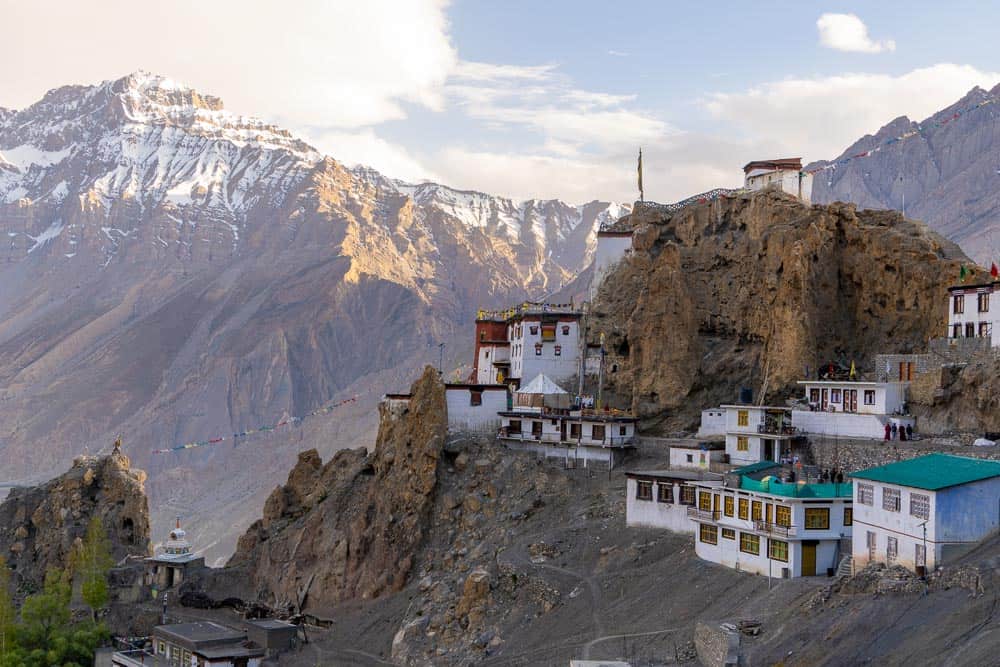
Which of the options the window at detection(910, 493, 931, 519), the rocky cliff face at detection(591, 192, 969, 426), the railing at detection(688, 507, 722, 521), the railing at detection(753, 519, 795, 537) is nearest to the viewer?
the window at detection(910, 493, 931, 519)

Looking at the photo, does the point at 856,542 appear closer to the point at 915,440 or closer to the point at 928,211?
the point at 915,440

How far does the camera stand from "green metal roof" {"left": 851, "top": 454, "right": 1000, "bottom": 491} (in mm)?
42219

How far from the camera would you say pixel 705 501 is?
54.4 m

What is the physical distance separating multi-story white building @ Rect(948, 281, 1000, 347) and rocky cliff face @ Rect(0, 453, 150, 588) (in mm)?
55988

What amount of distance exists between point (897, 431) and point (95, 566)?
50432mm

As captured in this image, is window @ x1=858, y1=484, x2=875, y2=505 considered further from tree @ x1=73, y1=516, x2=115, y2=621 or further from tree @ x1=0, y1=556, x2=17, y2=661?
tree @ x1=73, y1=516, x2=115, y2=621

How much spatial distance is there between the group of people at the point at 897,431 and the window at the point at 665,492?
10147 mm

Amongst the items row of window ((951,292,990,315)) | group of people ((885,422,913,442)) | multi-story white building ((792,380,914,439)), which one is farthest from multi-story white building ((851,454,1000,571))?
row of window ((951,292,990,315))

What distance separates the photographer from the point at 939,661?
34.3 metres

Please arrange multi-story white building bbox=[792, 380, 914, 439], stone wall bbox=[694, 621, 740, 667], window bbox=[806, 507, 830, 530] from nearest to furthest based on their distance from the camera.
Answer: stone wall bbox=[694, 621, 740, 667] → window bbox=[806, 507, 830, 530] → multi-story white building bbox=[792, 380, 914, 439]

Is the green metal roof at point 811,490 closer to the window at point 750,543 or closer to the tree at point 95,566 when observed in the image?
the window at point 750,543

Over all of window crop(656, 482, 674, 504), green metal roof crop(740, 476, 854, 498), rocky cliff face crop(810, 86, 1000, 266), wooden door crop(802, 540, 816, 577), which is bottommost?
wooden door crop(802, 540, 816, 577)

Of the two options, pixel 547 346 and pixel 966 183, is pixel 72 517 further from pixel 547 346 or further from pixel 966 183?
pixel 966 183

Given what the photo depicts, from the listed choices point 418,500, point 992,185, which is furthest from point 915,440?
point 992,185
